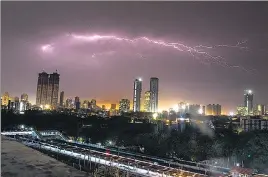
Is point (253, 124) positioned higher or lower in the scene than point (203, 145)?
higher

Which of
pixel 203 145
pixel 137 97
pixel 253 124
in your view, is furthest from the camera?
pixel 137 97

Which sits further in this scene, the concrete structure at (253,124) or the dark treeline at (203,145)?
the concrete structure at (253,124)

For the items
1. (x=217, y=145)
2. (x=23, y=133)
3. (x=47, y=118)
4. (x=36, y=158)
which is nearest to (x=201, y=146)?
(x=217, y=145)

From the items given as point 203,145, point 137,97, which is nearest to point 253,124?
point 203,145

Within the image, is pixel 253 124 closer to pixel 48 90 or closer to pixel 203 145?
pixel 203 145

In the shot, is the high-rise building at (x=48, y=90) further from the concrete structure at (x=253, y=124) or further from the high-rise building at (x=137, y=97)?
the concrete structure at (x=253, y=124)

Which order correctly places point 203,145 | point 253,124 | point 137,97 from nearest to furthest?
point 203,145 < point 253,124 < point 137,97

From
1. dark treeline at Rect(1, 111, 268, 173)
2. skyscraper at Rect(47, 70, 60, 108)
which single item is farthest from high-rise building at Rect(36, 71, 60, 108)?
dark treeline at Rect(1, 111, 268, 173)

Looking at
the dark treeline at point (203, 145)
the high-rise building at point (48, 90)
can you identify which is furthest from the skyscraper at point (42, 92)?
the dark treeline at point (203, 145)

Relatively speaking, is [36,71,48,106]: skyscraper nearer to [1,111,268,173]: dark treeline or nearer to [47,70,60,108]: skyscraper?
[47,70,60,108]: skyscraper

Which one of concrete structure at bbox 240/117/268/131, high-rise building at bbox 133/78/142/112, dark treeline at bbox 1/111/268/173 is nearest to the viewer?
dark treeline at bbox 1/111/268/173

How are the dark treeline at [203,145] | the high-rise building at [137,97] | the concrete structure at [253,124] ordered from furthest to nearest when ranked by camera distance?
the high-rise building at [137,97] < the concrete structure at [253,124] < the dark treeline at [203,145]
